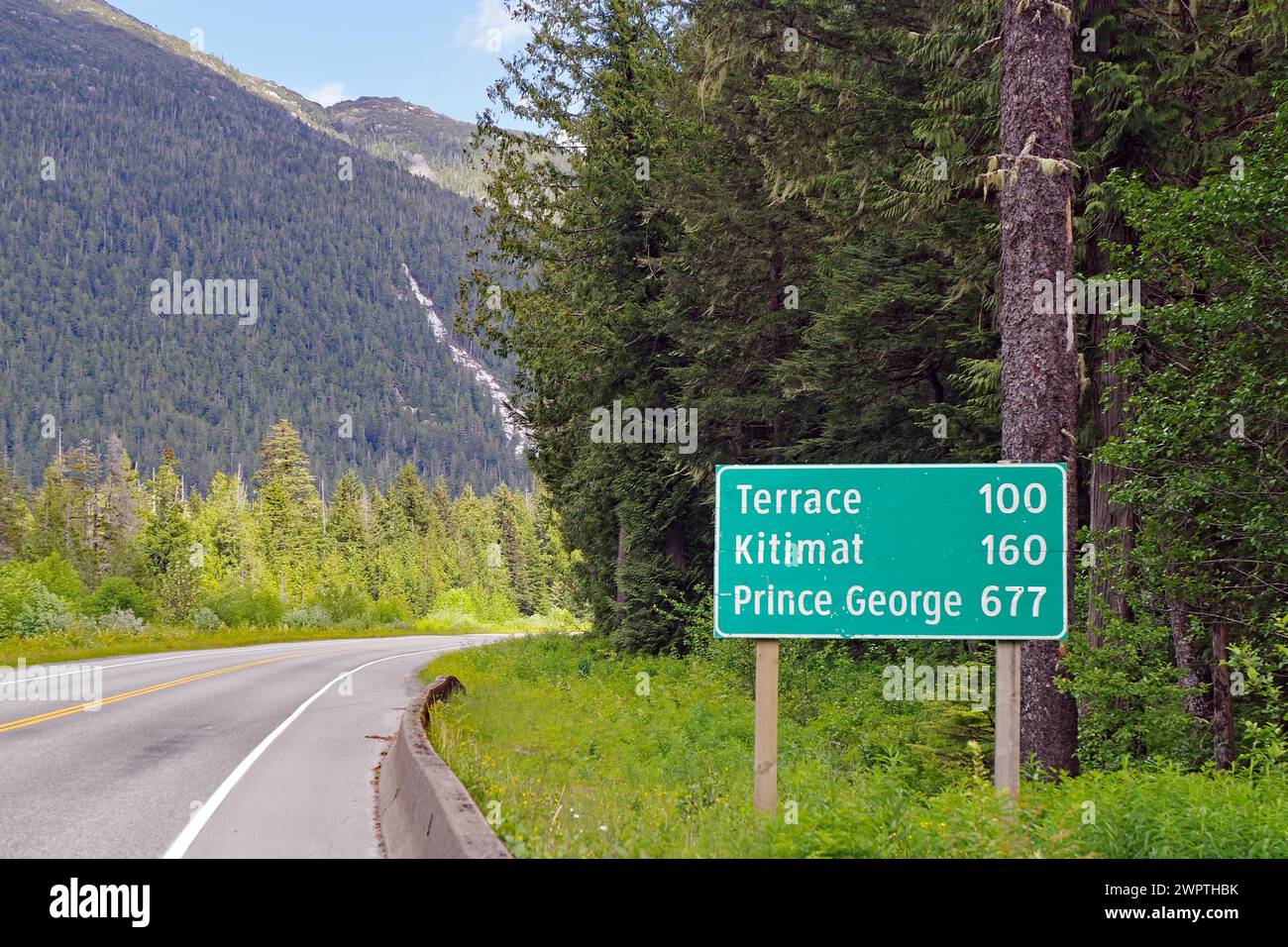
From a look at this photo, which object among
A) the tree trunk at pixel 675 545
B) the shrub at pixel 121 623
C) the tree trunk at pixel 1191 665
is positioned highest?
the tree trunk at pixel 675 545

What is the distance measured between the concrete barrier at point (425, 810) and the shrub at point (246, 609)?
155 ft

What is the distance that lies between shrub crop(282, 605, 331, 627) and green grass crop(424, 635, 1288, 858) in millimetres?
40622

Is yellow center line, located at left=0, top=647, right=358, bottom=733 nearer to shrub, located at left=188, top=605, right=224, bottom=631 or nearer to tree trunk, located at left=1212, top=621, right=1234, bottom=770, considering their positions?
tree trunk, located at left=1212, top=621, right=1234, bottom=770

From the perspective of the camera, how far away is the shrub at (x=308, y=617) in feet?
196

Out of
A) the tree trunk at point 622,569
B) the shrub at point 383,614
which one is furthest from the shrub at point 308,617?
the tree trunk at point 622,569

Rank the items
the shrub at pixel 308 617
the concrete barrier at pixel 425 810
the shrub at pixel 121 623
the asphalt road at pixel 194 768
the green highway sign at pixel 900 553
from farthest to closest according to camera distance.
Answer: the shrub at pixel 308 617 < the shrub at pixel 121 623 < the asphalt road at pixel 194 768 < the green highway sign at pixel 900 553 < the concrete barrier at pixel 425 810

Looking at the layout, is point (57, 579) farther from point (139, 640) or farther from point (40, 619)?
point (139, 640)

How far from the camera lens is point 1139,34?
38.3 ft

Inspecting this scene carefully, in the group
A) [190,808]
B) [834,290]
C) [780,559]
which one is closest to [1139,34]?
[834,290]

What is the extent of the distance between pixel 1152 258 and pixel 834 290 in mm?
8063

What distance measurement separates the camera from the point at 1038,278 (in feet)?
30.3

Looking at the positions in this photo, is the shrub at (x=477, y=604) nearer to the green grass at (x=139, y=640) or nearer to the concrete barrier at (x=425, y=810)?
the green grass at (x=139, y=640)

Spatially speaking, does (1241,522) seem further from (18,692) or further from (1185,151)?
(18,692)

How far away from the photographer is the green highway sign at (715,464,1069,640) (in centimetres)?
691
